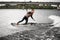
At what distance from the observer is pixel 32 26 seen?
1.67 metres

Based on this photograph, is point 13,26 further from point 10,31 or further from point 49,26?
point 49,26

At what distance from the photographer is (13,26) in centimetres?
163

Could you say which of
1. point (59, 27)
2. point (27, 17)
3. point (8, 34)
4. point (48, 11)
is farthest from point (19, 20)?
point (59, 27)

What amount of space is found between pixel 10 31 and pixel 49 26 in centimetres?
48

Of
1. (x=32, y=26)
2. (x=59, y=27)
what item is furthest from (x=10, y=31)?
(x=59, y=27)

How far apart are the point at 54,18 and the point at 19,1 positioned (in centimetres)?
48

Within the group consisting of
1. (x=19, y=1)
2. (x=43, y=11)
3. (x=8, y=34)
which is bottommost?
(x=8, y=34)

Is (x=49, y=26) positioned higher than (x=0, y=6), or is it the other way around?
(x=0, y=6)

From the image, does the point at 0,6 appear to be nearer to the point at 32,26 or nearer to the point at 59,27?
the point at 32,26

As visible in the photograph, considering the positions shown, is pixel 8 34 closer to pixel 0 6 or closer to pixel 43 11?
pixel 0 6

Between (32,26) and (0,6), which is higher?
(0,6)

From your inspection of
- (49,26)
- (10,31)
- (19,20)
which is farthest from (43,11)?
(10,31)

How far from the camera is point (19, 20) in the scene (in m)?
1.67

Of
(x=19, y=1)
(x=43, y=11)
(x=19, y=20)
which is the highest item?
(x=19, y=1)
